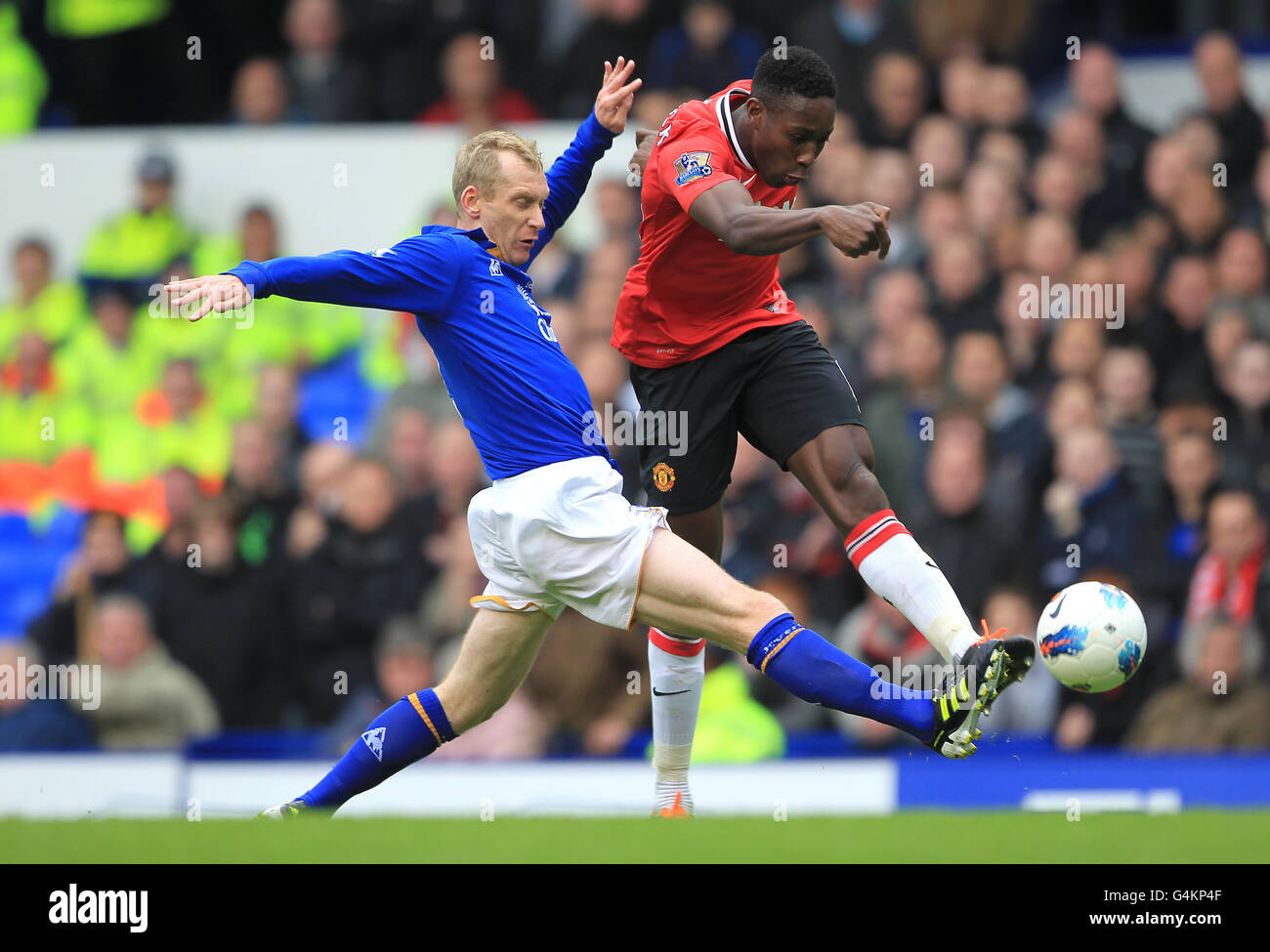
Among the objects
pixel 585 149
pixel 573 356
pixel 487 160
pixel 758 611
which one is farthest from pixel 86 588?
pixel 758 611

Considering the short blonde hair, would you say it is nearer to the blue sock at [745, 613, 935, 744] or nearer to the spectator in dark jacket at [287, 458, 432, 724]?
the blue sock at [745, 613, 935, 744]

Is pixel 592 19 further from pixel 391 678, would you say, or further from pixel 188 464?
pixel 391 678

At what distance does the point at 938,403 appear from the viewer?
1005 centimetres

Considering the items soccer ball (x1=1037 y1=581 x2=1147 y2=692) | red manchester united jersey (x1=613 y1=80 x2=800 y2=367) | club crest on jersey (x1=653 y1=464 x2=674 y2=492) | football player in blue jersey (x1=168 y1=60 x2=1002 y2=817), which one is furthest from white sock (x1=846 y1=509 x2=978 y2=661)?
red manchester united jersey (x1=613 y1=80 x2=800 y2=367)

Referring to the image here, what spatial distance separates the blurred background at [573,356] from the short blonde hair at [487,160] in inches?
158

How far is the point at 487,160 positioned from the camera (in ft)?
19.6

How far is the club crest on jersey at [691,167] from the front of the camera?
5954mm

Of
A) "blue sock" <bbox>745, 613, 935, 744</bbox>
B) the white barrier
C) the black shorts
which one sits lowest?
the white barrier

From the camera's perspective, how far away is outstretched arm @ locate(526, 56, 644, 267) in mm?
6559

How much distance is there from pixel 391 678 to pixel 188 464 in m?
2.82

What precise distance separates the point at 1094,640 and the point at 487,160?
2.54 meters

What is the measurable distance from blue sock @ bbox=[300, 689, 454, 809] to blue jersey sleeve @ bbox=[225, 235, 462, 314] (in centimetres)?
138

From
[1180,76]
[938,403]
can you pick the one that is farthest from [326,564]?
[1180,76]

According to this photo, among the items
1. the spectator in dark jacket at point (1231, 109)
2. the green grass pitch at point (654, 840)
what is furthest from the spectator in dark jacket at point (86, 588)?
the spectator in dark jacket at point (1231, 109)
